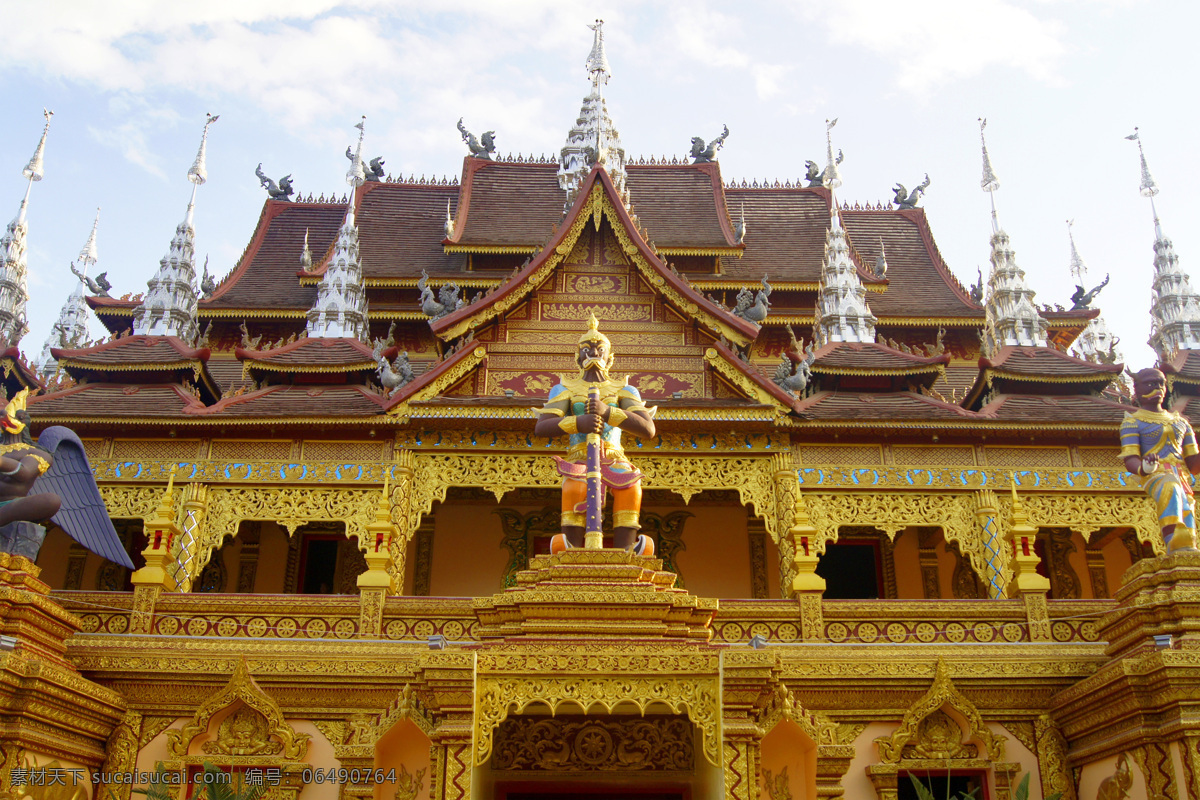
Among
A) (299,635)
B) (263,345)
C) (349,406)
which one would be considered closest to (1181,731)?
(299,635)

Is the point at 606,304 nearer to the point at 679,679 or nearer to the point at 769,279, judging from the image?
the point at 769,279

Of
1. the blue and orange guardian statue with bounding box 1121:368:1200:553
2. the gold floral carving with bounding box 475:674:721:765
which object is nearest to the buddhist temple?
the gold floral carving with bounding box 475:674:721:765

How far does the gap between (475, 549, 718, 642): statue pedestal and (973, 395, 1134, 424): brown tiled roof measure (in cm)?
675

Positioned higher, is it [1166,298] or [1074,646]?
[1166,298]

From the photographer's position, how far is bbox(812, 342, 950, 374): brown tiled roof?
13.4 meters

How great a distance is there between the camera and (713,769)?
692cm

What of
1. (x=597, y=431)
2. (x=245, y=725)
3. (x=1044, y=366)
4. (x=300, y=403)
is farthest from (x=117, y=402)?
(x=1044, y=366)

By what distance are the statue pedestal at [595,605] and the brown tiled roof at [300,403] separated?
5354mm

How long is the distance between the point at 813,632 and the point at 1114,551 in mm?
7336

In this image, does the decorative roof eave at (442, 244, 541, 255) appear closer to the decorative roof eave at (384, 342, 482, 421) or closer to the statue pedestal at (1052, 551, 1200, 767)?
the decorative roof eave at (384, 342, 482, 421)

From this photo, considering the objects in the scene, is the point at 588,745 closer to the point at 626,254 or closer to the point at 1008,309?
the point at 626,254

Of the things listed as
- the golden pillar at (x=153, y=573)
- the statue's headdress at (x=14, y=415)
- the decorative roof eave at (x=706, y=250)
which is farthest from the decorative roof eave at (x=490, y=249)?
the statue's headdress at (x=14, y=415)

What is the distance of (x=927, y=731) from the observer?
8.78 metres

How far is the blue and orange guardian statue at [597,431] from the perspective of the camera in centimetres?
825
